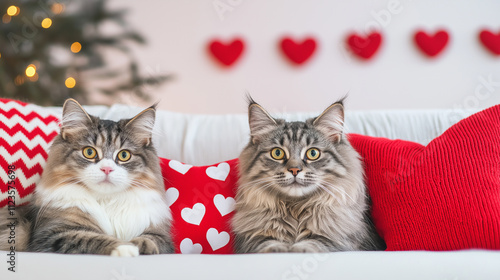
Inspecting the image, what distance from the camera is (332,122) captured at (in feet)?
5.25

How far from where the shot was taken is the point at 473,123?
147 centimetres

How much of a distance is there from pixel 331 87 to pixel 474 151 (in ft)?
5.98

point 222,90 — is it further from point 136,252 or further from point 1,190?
point 136,252

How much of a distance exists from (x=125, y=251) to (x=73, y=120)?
1.90 ft

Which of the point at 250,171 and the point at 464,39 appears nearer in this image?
the point at 250,171

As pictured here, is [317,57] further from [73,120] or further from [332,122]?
[73,120]

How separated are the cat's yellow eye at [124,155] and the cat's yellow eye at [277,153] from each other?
1.75ft

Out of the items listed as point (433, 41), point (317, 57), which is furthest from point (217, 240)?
point (433, 41)

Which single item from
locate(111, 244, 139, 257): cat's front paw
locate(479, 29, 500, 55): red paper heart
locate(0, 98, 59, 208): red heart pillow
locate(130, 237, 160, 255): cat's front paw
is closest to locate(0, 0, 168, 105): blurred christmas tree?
locate(0, 98, 59, 208): red heart pillow

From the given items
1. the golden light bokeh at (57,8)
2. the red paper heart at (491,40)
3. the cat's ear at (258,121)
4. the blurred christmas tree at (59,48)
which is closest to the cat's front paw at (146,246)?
the cat's ear at (258,121)

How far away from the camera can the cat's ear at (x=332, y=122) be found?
157 cm

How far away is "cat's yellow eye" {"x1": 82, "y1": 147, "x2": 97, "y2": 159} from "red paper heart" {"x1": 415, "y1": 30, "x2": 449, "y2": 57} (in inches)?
99.8

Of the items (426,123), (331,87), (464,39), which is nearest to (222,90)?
(331,87)

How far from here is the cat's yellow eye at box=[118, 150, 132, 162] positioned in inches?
60.6
